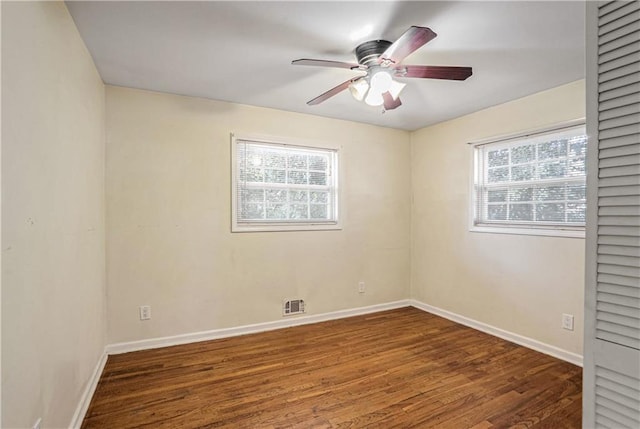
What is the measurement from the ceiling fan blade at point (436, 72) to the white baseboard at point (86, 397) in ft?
9.49

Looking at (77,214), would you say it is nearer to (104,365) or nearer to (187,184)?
(187,184)

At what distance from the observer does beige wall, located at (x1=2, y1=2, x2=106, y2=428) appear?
110 cm

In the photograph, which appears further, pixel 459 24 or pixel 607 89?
pixel 459 24

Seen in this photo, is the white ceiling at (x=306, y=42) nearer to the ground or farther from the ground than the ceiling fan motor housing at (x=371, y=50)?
farther from the ground

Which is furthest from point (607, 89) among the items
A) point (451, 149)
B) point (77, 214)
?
point (451, 149)

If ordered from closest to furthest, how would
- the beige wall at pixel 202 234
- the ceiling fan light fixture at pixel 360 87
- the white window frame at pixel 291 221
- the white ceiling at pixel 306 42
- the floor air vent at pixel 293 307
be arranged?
the white ceiling at pixel 306 42 < the ceiling fan light fixture at pixel 360 87 < the beige wall at pixel 202 234 < the white window frame at pixel 291 221 < the floor air vent at pixel 293 307

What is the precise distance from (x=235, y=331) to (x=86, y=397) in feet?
4.49

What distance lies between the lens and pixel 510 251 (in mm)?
3143

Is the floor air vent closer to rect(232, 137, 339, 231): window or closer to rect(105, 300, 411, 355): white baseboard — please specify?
rect(105, 300, 411, 355): white baseboard

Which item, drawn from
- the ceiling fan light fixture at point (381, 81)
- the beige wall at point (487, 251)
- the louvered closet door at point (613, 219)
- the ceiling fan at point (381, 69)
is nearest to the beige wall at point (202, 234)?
the beige wall at point (487, 251)

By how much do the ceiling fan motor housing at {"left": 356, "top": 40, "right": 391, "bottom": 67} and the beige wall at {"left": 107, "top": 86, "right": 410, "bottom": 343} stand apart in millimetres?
1573

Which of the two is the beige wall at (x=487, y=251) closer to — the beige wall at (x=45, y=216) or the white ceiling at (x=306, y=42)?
the white ceiling at (x=306, y=42)

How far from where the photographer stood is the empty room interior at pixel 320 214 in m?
1.11

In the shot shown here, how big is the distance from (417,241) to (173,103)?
336 centimetres
